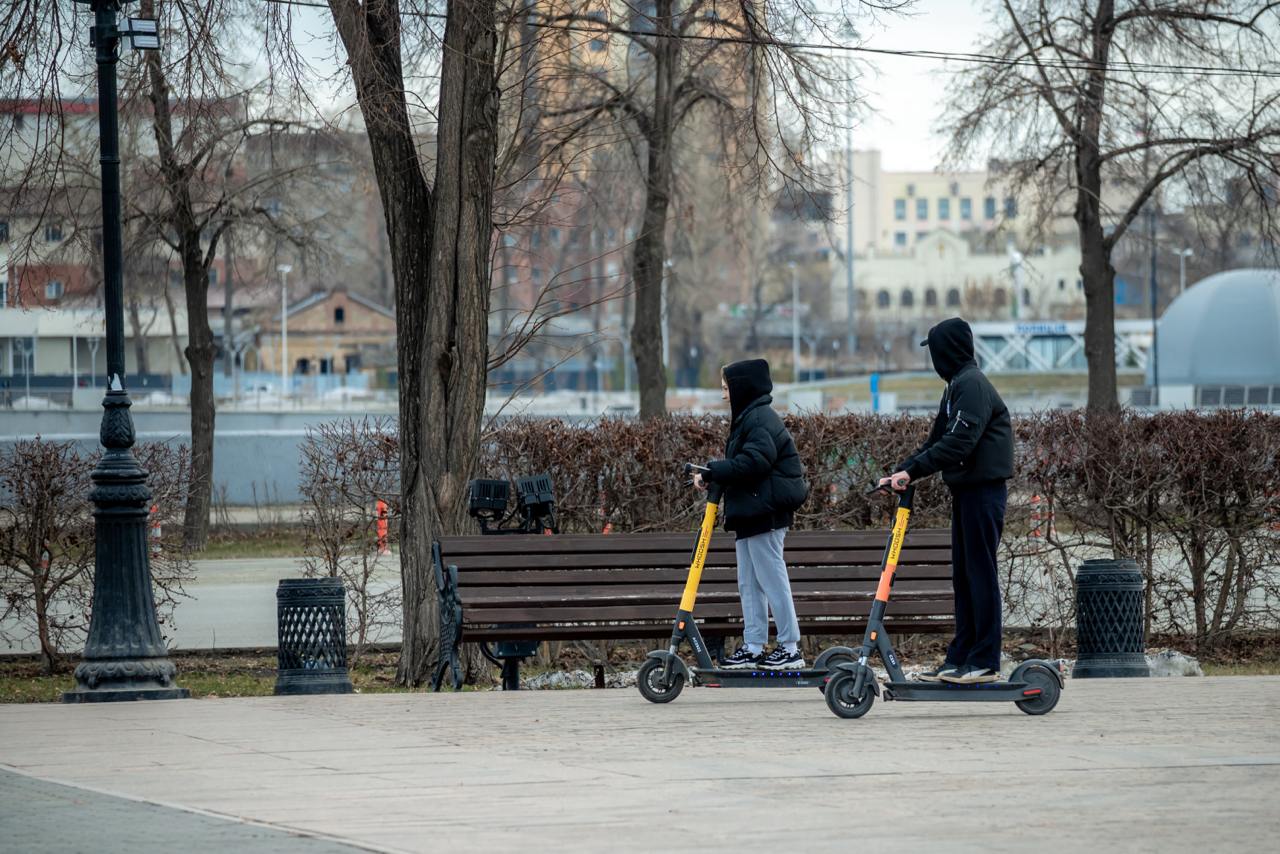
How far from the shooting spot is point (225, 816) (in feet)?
20.5

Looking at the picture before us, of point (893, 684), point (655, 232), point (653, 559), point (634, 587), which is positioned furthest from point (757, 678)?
point (655, 232)

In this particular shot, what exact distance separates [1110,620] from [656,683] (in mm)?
3369

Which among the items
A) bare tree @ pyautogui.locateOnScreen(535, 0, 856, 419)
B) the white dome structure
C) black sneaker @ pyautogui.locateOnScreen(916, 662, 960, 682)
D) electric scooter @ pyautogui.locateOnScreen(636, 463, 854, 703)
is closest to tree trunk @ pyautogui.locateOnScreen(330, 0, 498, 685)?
electric scooter @ pyautogui.locateOnScreen(636, 463, 854, 703)

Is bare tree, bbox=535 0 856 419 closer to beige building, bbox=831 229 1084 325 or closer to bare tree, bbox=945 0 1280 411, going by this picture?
bare tree, bbox=945 0 1280 411

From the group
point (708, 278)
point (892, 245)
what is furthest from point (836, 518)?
point (892, 245)

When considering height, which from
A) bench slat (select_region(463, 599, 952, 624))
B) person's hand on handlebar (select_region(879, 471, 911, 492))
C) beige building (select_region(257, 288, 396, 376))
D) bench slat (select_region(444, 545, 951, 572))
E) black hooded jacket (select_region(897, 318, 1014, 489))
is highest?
beige building (select_region(257, 288, 396, 376))

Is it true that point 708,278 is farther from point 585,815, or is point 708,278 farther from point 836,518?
point 585,815

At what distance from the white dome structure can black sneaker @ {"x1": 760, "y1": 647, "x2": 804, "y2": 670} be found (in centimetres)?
6559

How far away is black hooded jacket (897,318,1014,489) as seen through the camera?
8.61m

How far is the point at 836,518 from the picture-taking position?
1376 cm

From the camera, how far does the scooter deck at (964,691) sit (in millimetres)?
8703

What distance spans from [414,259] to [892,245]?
17095cm

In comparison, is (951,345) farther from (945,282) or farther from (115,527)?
(945,282)

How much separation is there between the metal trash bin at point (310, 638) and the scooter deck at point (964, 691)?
371 cm
